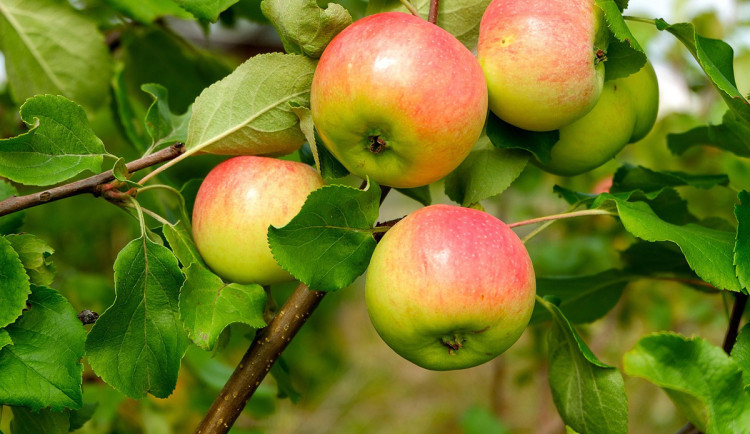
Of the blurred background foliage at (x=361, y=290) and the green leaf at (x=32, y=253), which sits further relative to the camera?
the blurred background foliage at (x=361, y=290)

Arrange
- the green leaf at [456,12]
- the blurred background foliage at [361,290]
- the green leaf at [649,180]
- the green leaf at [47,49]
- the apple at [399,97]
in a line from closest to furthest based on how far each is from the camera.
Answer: the apple at [399,97]
the green leaf at [456,12]
the green leaf at [649,180]
the green leaf at [47,49]
the blurred background foliage at [361,290]

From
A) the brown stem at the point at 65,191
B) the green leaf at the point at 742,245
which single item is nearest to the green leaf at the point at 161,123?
the brown stem at the point at 65,191

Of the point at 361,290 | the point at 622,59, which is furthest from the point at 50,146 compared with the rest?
the point at 361,290

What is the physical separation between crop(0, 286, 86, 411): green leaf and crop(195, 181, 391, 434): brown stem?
0.41ft

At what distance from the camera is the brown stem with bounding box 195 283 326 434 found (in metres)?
0.63

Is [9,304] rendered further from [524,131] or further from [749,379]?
[749,379]

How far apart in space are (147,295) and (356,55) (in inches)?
10.4

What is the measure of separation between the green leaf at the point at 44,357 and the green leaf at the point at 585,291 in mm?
518

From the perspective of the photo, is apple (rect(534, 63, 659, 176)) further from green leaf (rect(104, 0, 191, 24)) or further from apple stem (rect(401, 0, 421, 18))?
green leaf (rect(104, 0, 191, 24))

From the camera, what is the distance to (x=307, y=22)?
0.58 meters

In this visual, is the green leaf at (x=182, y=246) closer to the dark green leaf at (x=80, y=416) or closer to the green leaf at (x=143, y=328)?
the green leaf at (x=143, y=328)

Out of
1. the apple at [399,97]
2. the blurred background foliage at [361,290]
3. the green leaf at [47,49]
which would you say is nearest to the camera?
the apple at [399,97]

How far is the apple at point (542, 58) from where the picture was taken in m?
0.57

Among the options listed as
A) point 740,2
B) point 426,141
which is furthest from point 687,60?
point 426,141
